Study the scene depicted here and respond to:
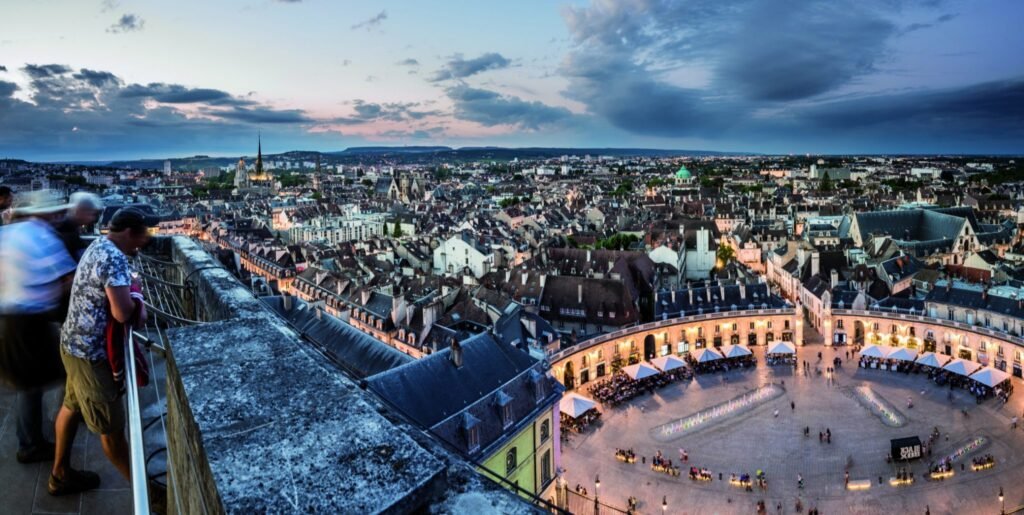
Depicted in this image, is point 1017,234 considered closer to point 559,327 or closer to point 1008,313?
point 1008,313

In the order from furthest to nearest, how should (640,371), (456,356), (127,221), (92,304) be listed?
(640,371) < (456,356) < (127,221) < (92,304)

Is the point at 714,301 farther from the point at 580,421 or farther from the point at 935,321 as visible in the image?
the point at 580,421

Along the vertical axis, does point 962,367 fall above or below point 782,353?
above

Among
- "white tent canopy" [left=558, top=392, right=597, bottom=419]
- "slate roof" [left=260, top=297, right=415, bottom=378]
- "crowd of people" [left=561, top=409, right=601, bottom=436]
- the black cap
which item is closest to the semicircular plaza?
"crowd of people" [left=561, top=409, right=601, bottom=436]

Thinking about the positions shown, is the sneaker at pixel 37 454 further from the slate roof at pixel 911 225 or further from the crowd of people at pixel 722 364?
the slate roof at pixel 911 225

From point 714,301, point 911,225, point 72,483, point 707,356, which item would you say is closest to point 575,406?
point 707,356

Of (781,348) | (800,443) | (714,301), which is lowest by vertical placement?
(800,443)

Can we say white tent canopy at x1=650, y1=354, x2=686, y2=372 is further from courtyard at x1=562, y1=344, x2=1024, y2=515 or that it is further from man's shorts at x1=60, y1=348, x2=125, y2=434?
man's shorts at x1=60, y1=348, x2=125, y2=434
